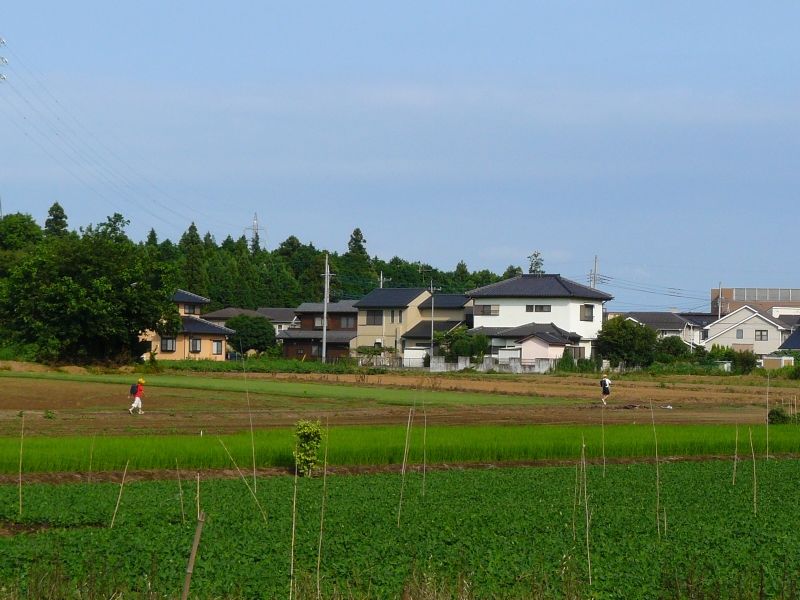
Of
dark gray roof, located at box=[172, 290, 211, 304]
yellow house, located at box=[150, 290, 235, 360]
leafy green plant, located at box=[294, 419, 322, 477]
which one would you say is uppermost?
dark gray roof, located at box=[172, 290, 211, 304]

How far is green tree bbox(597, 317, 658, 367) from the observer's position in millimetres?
68312

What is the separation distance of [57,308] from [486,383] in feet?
75.8

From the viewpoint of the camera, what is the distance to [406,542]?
1169 cm

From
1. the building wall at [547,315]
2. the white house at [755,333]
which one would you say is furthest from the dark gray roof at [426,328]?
the white house at [755,333]

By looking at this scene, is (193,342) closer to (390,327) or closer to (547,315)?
(390,327)

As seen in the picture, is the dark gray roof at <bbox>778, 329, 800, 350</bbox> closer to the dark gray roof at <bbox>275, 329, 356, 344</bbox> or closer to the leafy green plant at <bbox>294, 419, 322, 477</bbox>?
the dark gray roof at <bbox>275, 329, 356, 344</bbox>

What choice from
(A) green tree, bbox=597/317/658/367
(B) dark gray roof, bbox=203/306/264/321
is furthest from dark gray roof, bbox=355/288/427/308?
(A) green tree, bbox=597/317/658/367

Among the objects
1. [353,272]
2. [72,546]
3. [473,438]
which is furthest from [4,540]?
A: [353,272]

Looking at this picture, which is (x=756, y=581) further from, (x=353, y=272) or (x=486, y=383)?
(x=353, y=272)

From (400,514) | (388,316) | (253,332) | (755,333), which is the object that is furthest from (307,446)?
(755,333)

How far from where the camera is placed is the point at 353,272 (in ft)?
391

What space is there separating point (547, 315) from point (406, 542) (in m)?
61.4

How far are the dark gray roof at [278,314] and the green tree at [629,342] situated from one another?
37.6 m

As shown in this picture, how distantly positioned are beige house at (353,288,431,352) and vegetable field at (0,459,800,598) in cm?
6362
